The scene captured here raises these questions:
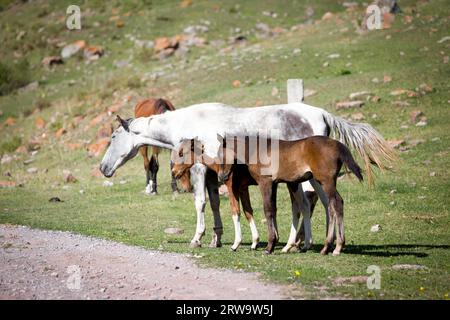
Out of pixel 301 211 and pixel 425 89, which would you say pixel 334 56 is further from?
pixel 301 211

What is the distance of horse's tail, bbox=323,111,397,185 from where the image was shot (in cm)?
1270

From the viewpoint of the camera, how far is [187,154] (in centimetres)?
1259

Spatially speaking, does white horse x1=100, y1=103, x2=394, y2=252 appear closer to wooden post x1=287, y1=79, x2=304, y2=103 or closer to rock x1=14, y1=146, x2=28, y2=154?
wooden post x1=287, y1=79, x2=304, y2=103

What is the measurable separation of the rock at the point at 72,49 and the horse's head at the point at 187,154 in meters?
27.9

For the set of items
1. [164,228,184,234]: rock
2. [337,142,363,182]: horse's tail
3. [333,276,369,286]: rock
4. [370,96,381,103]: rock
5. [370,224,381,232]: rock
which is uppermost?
[337,142,363,182]: horse's tail

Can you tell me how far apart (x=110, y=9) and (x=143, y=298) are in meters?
38.8

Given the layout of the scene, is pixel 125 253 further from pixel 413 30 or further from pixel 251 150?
pixel 413 30

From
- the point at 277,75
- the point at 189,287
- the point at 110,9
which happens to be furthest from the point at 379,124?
the point at 110,9

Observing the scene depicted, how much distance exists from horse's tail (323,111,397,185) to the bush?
2691cm

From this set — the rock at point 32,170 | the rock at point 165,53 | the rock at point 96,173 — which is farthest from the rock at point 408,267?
the rock at point 165,53

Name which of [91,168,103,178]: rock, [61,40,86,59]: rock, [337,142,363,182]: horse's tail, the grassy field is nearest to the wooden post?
the grassy field

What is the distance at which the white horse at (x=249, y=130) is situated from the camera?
12.8 meters

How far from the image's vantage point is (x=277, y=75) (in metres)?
28.5

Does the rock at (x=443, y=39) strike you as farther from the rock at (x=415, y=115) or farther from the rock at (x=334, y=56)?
the rock at (x=415, y=115)
